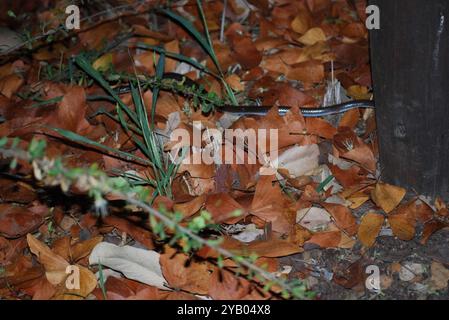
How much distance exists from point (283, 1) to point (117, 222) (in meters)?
2.66

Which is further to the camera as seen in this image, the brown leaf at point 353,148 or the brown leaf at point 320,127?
the brown leaf at point 320,127

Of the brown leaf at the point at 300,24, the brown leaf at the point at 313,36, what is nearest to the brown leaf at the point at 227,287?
the brown leaf at the point at 313,36

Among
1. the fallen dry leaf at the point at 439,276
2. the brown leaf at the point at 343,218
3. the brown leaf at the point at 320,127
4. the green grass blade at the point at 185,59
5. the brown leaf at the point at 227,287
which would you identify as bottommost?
the fallen dry leaf at the point at 439,276

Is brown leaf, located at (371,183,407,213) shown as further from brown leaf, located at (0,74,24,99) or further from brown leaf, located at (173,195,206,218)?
brown leaf, located at (0,74,24,99)

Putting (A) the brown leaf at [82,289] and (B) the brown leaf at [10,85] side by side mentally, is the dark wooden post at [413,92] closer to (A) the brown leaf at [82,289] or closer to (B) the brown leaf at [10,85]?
(A) the brown leaf at [82,289]

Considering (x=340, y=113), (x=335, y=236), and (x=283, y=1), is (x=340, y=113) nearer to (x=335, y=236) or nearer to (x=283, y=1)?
(x=335, y=236)

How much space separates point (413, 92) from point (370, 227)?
73 centimetres

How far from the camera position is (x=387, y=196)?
9.98 ft

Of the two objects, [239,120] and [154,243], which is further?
[239,120]

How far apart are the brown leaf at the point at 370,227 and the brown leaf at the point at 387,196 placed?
10 cm

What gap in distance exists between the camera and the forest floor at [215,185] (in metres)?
2.69

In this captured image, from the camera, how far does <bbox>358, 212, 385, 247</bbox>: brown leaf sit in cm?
288
